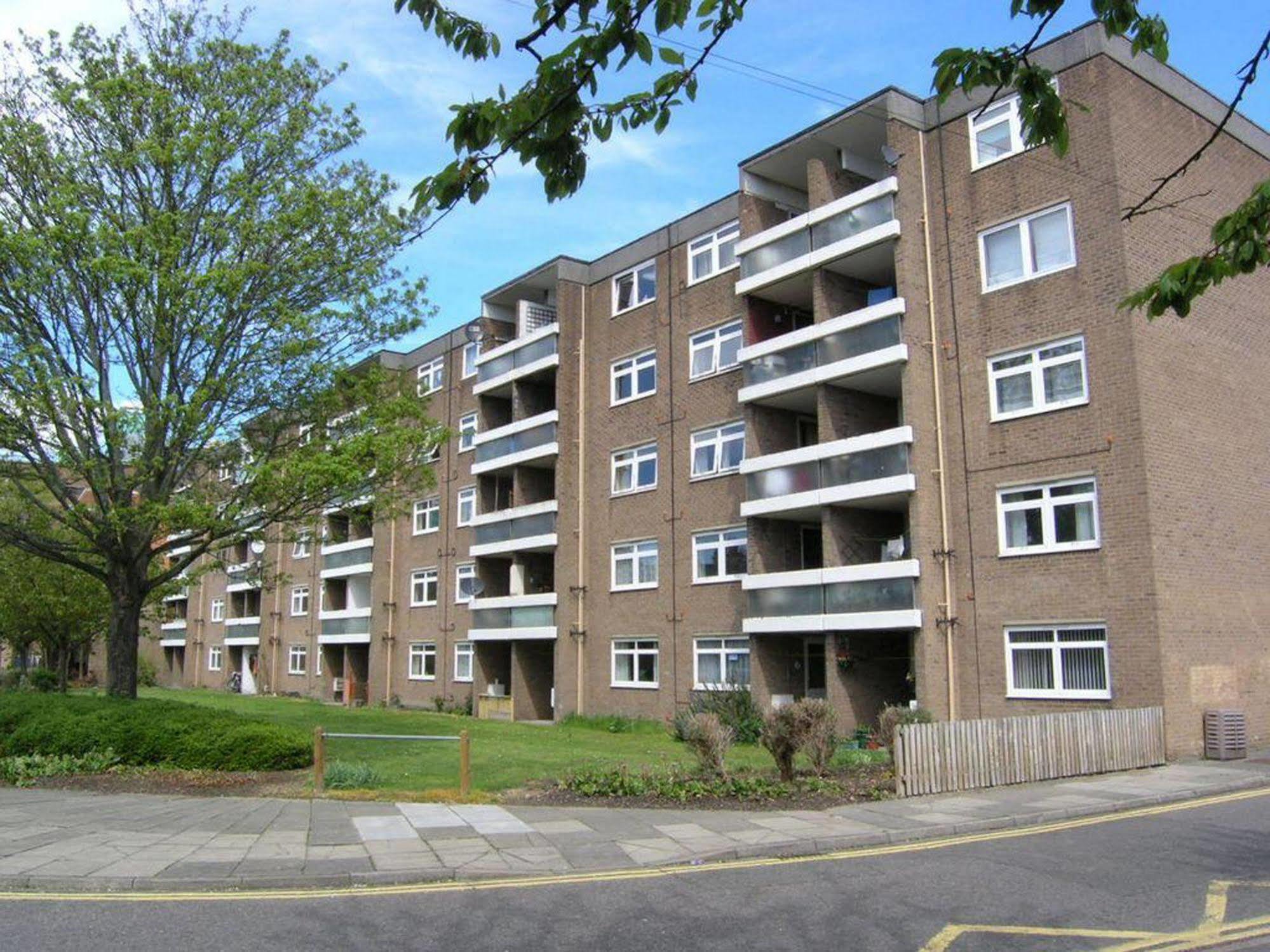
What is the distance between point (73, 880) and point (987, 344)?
18.3 m

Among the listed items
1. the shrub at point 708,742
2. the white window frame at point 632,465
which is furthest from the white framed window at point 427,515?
the shrub at point 708,742

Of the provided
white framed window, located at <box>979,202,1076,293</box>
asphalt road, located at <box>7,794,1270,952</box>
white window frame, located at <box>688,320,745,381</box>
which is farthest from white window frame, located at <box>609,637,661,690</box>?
asphalt road, located at <box>7,794,1270,952</box>

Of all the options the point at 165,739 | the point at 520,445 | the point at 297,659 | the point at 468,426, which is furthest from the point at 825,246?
the point at 297,659

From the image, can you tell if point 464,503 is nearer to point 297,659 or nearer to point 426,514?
point 426,514

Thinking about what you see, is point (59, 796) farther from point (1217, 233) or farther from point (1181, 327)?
point (1181, 327)

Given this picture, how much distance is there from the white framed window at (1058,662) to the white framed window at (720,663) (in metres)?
6.85

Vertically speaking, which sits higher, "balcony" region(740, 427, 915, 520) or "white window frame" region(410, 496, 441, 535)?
"white window frame" region(410, 496, 441, 535)

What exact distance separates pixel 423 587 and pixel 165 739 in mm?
24130

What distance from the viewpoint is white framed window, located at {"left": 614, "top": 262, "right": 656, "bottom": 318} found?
3023cm

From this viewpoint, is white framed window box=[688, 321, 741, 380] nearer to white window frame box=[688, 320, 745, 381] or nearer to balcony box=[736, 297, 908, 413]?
white window frame box=[688, 320, 745, 381]

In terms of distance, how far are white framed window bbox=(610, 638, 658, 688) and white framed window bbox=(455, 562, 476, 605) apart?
8645 mm

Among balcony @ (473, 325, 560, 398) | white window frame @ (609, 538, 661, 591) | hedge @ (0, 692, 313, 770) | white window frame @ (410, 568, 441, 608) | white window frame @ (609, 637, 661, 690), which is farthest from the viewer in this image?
white window frame @ (410, 568, 441, 608)

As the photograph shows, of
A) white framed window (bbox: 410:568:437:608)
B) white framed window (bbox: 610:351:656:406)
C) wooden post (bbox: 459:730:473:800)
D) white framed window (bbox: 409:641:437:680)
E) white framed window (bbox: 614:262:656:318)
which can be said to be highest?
white framed window (bbox: 614:262:656:318)

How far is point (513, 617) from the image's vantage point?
108 feet
